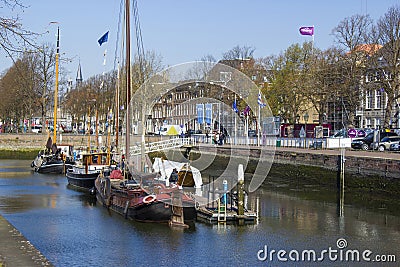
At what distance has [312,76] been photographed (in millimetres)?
64500

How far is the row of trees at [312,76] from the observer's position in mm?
58469

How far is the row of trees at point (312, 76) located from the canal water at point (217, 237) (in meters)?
20.4

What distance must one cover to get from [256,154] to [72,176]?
61.0 ft

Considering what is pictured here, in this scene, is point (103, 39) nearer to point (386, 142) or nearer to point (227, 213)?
point (227, 213)

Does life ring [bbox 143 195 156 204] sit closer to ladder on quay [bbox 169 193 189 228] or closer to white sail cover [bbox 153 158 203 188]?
ladder on quay [bbox 169 193 189 228]

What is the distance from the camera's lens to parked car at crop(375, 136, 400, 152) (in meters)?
49.6

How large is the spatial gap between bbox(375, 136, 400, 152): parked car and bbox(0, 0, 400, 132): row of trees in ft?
26.7

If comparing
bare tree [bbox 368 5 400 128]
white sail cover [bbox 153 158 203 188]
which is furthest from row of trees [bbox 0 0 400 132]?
white sail cover [bbox 153 158 203 188]

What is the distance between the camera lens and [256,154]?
55500 millimetres

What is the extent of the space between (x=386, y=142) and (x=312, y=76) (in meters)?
16.1

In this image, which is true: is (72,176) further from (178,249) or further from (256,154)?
(178,249)

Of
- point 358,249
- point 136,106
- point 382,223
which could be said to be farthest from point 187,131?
point 358,249

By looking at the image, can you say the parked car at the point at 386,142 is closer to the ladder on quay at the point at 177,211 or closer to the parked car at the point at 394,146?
the parked car at the point at 394,146

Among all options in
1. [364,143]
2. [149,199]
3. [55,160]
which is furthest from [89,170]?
[364,143]
